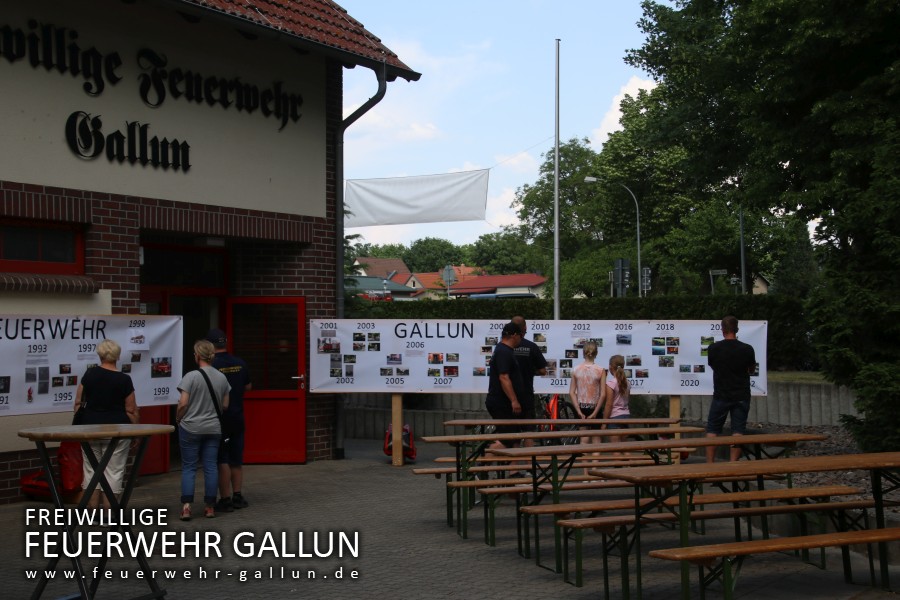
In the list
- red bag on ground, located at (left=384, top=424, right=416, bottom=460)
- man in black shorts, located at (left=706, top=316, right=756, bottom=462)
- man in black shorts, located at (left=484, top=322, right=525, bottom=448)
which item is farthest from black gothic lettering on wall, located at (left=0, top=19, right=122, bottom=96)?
man in black shorts, located at (left=706, top=316, right=756, bottom=462)

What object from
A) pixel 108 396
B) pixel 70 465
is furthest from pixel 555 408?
pixel 108 396

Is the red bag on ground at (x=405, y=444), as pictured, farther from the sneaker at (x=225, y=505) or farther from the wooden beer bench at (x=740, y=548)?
the wooden beer bench at (x=740, y=548)

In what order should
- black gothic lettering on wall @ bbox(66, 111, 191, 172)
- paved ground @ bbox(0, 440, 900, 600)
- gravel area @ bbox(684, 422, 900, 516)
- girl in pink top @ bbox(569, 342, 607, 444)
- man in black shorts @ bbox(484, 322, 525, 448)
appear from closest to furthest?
paved ground @ bbox(0, 440, 900, 600)
gravel area @ bbox(684, 422, 900, 516)
man in black shorts @ bbox(484, 322, 525, 448)
black gothic lettering on wall @ bbox(66, 111, 191, 172)
girl in pink top @ bbox(569, 342, 607, 444)

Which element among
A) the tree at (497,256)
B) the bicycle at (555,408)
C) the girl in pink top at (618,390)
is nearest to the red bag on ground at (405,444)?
the bicycle at (555,408)

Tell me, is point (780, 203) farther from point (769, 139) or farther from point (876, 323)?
point (876, 323)

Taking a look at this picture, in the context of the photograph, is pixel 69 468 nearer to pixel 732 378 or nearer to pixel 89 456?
pixel 89 456

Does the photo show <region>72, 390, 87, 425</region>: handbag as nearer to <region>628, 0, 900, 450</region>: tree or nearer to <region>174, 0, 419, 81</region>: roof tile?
<region>174, 0, 419, 81</region>: roof tile

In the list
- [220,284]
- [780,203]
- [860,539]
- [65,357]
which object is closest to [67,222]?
[65,357]

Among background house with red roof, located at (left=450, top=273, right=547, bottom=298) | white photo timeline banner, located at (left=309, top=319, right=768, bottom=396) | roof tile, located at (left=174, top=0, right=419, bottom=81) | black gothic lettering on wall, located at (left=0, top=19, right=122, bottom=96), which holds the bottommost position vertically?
white photo timeline banner, located at (left=309, top=319, right=768, bottom=396)

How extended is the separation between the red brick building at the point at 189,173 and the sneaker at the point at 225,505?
6.91 ft

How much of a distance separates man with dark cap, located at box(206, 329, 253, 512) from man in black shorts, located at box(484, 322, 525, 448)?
257 cm

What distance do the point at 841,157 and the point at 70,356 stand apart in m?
9.58

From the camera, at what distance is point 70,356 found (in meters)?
11.2

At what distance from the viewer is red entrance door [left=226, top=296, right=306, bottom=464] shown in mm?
14250
